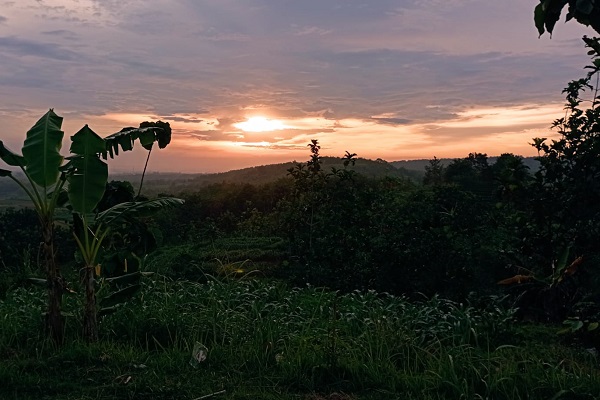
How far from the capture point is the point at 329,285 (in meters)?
9.14

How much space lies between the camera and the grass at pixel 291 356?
15.5ft

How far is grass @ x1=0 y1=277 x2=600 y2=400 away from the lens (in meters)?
4.71

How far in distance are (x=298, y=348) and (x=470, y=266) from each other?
404cm

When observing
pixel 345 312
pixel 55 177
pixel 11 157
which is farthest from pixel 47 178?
pixel 345 312

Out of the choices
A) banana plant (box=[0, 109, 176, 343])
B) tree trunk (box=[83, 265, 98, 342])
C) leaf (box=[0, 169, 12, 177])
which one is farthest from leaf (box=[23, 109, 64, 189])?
tree trunk (box=[83, 265, 98, 342])

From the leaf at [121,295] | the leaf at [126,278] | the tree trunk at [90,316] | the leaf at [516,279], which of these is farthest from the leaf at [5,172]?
the leaf at [516,279]

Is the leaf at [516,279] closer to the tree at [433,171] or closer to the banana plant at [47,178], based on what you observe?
the banana plant at [47,178]

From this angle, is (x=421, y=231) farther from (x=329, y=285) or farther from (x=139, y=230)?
(x=139, y=230)

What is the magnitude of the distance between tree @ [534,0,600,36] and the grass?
9.31 feet

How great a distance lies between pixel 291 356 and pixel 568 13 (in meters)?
3.78

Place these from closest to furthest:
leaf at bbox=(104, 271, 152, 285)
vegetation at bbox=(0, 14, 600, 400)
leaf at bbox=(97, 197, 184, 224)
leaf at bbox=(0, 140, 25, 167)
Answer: vegetation at bbox=(0, 14, 600, 400) < leaf at bbox=(0, 140, 25, 167) < leaf at bbox=(97, 197, 184, 224) < leaf at bbox=(104, 271, 152, 285)

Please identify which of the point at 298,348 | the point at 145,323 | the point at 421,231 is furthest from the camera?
the point at 421,231

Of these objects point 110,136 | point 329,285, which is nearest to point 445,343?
point 329,285

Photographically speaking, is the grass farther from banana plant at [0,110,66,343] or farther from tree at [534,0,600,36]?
tree at [534,0,600,36]
